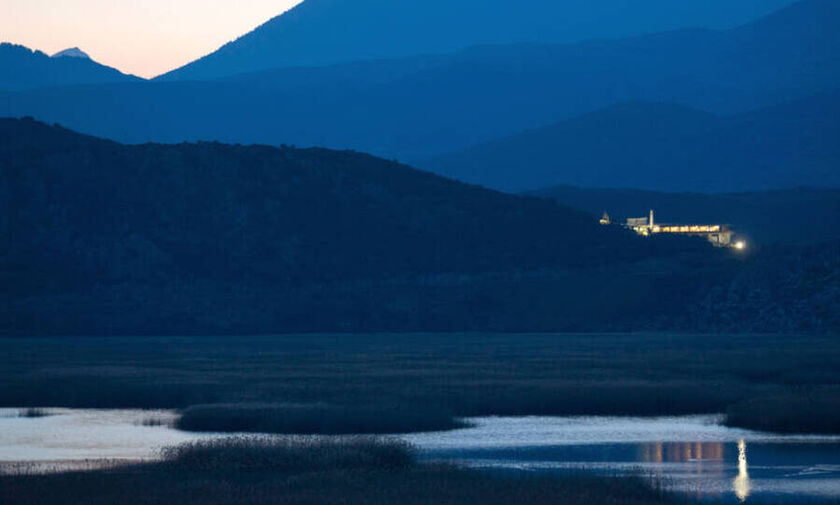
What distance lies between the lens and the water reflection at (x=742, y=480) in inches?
1596

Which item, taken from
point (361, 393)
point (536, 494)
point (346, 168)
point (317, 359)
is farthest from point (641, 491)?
point (346, 168)

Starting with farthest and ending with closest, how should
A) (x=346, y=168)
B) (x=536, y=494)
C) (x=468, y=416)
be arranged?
1. (x=346, y=168)
2. (x=468, y=416)
3. (x=536, y=494)

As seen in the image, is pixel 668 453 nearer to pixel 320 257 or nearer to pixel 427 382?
pixel 427 382

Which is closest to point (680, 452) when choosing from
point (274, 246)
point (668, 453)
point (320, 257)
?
point (668, 453)

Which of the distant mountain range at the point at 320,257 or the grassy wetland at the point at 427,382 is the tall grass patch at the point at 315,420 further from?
the distant mountain range at the point at 320,257

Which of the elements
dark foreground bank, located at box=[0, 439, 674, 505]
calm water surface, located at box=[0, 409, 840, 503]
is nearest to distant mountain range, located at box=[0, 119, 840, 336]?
calm water surface, located at box=[0, 409, 840, 503]

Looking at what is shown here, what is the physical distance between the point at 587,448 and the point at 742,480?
24.6 ft

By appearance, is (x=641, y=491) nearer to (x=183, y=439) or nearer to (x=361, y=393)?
(x=183, y=439)

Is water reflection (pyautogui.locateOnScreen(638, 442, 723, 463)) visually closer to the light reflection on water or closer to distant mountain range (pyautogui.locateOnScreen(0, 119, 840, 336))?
the light reflection on water

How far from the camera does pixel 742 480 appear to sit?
141 ft

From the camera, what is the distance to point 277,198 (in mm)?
151750

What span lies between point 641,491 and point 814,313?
7214cm

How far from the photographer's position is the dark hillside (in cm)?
12850

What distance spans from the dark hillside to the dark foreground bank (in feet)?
268
